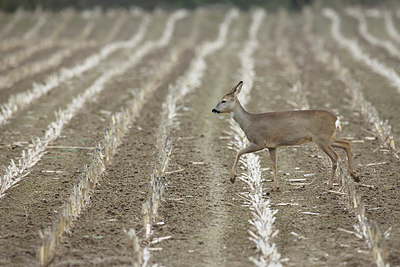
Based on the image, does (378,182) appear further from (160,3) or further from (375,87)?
(160,3)

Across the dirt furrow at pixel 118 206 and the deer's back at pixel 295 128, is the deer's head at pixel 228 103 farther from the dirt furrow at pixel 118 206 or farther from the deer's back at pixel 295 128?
the dirt furrow at pixel 118 206

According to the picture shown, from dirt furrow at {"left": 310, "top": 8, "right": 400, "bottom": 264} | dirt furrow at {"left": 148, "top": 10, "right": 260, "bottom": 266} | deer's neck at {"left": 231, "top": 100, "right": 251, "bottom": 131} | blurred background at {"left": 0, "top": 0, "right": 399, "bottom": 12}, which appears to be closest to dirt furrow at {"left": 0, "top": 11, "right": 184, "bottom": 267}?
dirt furrow at {"left": 148, "top": 10, "right": 260, "bottom": 266}

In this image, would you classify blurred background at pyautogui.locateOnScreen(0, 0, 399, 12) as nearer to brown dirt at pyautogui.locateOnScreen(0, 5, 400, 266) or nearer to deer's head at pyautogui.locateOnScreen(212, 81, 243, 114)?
brown dirt at pyautogui.locateOnScreen(0, 5, 400, 266)

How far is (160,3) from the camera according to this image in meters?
44.1

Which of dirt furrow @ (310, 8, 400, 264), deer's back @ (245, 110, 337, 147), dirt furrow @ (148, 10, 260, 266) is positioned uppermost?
deer's back @ (245, 110, 337, 147)

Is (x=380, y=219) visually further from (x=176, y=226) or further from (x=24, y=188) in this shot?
(x=24, y=188)

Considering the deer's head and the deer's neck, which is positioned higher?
the deer's head

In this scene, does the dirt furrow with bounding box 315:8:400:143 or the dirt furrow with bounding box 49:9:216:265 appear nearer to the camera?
the dirt furrow with bounding box 49:9:216:265

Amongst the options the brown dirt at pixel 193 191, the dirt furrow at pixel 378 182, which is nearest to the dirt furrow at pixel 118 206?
the brown dirt at pixel 193 191

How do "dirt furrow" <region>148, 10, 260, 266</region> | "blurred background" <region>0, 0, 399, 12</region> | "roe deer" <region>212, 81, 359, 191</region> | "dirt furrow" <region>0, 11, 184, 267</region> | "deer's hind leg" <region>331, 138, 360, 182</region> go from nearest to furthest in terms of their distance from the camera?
"dirt furrow" <region>148, 10, 260, 266</region> < "dirt furrow" <region>0, 11, 184, 267</region> < "roe deer" <region>212, 81, 359, 191</region> < "deer's hind leg" <region>331, 138, 360, 182</region> < "blurred background" <region>0, 0, 399, 12</region>

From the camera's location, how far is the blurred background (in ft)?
128

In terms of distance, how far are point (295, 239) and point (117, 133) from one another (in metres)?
5.55

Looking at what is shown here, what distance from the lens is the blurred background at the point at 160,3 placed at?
128ft

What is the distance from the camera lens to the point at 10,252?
7.27 metres
